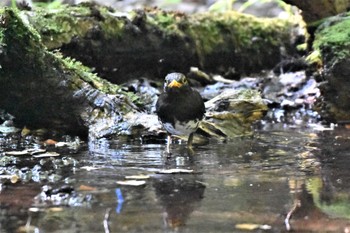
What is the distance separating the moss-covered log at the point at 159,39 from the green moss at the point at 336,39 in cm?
226

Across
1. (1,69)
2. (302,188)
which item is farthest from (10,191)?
(1,69)

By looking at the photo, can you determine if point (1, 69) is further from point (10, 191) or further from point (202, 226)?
point (202, 226)

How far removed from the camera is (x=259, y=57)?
9.79m

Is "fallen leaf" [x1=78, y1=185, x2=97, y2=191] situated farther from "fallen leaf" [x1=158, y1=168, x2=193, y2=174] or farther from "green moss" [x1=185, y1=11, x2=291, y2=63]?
"green moss" [x1=185, y1=11, x2=291, y2=63]

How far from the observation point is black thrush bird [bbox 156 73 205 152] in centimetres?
507

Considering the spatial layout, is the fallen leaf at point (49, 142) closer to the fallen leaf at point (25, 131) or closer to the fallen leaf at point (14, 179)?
the fallen leaf at point (25, 131)

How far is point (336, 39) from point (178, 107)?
245cm

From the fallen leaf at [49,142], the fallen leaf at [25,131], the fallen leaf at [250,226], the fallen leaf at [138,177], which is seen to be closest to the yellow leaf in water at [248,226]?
the fallen leaf at [250,226]

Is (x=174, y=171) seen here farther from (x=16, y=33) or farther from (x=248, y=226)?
(x=16, y=33)

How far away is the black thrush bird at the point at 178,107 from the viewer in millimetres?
5070

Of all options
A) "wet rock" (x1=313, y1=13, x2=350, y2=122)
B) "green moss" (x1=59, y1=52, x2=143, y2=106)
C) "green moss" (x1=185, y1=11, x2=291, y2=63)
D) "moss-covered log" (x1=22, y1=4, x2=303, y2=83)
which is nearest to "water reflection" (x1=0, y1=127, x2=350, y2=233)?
"green moss" (x1=59, y1=52, x2=143, y2=106)

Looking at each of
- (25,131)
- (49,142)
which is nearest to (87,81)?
(25,131)

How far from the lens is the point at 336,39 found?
6.64 metres

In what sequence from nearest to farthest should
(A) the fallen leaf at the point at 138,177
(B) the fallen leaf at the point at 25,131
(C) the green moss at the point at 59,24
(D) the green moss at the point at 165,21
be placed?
(A) the fallen leaf at the point at 138,177 < (B) the fallen leaf at the point at 25,131 < (C) the green moss at the point at 59,24 < (D) the green moss at the point at 165,21
